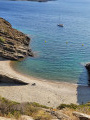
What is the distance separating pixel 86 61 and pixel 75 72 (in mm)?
8354

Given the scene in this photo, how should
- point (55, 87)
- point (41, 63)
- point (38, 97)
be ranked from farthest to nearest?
point (41, 63), point (55, 87), point (38, 97)

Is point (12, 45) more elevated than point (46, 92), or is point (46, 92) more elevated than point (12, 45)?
point (12, 45)

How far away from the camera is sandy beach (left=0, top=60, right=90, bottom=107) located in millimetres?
29672

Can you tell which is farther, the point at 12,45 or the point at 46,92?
the point at 12,45

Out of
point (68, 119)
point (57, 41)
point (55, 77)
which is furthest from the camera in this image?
point (57, 41)

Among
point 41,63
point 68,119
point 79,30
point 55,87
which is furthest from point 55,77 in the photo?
point 79,30

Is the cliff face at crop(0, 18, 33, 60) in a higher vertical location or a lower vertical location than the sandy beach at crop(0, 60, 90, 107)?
higher

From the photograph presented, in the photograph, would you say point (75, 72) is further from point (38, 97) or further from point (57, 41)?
Result: point (57, 41)

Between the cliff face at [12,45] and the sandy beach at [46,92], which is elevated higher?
the cliff face at [12,45]

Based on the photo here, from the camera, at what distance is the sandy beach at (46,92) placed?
29672 mm

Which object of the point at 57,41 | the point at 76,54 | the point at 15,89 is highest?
the point at 57,41

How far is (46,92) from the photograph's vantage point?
107 feet

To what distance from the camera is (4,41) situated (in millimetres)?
50062

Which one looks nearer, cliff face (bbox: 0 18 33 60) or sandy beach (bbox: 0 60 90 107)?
sandy beach (bbox: 0 60 90 107)
